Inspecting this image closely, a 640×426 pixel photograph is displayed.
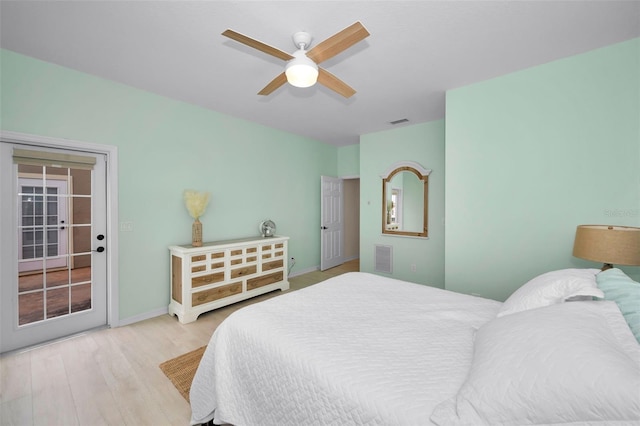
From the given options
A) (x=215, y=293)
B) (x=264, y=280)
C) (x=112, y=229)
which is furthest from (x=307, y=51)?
(x=264, y=280)

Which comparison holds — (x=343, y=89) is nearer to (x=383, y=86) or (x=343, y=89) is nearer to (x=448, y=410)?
(x=383, y=86)

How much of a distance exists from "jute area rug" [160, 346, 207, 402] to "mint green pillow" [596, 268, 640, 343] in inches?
96.7

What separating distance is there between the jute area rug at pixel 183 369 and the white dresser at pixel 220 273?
76 centimetres

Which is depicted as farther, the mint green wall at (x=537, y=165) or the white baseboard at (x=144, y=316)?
the white baseboard at (x=144, y=316)

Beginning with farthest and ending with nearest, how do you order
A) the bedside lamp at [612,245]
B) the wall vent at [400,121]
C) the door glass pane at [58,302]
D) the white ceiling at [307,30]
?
1. the wall vent at [400,121]
2. the door glass pane at [58,302]
3. the white ceiling at [307,30]
4. the bedside lamp at [612,245]

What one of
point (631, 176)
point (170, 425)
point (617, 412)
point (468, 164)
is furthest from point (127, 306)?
point (631, 176)

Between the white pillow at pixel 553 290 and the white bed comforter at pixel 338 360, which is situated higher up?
the white pillow at pixel 553 290

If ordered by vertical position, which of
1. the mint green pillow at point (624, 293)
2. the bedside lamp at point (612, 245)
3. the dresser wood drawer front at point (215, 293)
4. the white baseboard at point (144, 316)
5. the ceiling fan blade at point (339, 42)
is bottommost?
the white baseboard at point (144, 316)

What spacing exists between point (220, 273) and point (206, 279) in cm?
19

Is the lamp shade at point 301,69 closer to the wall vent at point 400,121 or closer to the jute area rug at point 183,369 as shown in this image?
the jute area rug at point 183,369

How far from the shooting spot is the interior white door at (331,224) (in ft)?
17.4

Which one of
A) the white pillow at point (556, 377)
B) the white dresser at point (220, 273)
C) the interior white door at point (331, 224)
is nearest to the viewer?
the white pillow at point (556, 377)

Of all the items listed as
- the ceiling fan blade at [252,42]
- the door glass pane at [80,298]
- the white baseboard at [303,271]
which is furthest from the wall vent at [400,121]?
the door glass pane at [80,298]

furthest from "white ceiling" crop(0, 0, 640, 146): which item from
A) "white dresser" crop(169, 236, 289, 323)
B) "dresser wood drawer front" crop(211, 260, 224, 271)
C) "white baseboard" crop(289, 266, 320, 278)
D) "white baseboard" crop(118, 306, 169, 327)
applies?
"white baseboard" crop(289, 266, 320, 278)
